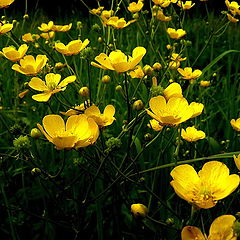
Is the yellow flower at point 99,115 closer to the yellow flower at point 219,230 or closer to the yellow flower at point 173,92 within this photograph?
the yellow flower at point 173,92

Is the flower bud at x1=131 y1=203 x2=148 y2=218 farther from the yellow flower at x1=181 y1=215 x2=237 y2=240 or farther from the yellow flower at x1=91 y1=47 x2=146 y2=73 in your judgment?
the yellow flower at x1=91 y1=47 x2=146 y2=73

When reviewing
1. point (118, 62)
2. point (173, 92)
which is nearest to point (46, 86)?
point (118, 62)

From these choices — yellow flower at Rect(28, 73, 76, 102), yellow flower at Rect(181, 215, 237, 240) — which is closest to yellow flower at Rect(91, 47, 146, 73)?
yellow flower at Rect(28, 73, 76, 102)

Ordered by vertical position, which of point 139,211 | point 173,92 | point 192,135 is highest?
point 173,92

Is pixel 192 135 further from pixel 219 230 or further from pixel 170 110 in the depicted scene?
pixel 219 230

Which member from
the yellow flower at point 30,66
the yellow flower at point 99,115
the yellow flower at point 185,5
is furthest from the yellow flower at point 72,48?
the yellow flower at point 185,5

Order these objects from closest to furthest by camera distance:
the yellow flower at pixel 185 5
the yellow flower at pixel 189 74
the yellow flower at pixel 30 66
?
the yellow flower at pixel 30 66, the yellow flower at pixel 189 74, the yellow flower at pixel 185 5
